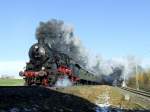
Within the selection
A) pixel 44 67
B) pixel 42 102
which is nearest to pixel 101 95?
pixel 42 102

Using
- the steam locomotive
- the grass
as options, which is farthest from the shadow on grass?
the steam locomotive

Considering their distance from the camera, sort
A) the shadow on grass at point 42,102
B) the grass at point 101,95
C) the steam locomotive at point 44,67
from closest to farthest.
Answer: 1. the shadow on grass at point 42,102
2. the grass at point 101,95
3. the steam locomotive at point 44,67

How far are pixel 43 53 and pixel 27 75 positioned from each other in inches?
106

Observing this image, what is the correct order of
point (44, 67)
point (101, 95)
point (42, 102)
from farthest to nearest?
point (44, 67), point (101, 95), point (42, 102)

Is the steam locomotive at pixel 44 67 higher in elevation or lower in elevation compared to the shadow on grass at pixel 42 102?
higher

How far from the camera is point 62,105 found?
22.4 metres

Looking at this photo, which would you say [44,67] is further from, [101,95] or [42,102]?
[42,102]

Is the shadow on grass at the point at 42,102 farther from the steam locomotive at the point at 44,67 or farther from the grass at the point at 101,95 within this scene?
the steam locomotive at the point at 44,67

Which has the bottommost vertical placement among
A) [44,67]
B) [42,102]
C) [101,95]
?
[42,102]

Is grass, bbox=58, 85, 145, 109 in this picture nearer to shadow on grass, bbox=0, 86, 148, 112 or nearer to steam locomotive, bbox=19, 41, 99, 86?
shadow on grass, bbox=0, 86, 148, 112

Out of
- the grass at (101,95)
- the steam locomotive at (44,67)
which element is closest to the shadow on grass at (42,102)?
the grass at (101,95)

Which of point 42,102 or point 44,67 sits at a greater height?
point 44,67

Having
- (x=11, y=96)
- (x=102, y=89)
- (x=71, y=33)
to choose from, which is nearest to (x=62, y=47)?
(x=71, y=33)

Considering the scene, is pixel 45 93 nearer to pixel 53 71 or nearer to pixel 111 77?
pixel 53 71
